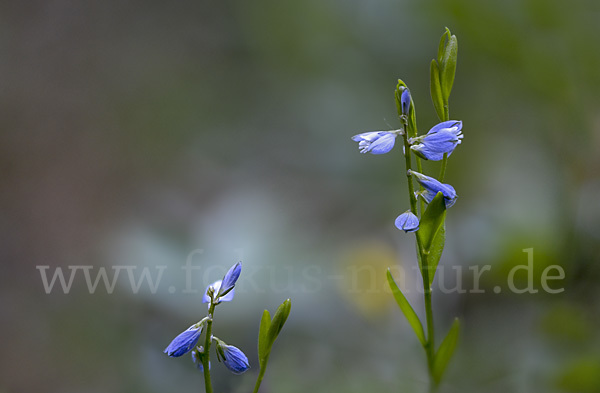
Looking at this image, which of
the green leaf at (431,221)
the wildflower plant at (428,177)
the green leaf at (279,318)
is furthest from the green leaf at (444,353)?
the green leaf at (279,318)

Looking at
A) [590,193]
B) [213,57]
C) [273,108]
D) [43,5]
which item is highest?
[43,5]

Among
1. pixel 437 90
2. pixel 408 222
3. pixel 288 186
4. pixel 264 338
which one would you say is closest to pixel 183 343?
pixel 264 338

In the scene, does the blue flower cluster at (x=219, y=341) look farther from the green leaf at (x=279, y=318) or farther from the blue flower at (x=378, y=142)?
the blue flower at (x=378, y=142)

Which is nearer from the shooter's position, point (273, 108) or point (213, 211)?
point (213, 211)

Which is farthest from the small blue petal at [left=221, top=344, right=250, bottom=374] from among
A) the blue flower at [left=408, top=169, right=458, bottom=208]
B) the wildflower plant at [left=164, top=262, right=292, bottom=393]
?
the blue flower at [left=408, top=169, right=458, bottom=208]

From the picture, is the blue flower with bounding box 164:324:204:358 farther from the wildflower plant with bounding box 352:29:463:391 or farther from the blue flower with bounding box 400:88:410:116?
the blue flower with bounding box 400:88:410:116

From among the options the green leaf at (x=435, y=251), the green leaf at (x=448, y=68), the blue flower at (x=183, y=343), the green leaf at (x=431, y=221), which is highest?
the green leaf at (x=448, y=68)

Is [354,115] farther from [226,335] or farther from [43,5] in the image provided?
[43,5]

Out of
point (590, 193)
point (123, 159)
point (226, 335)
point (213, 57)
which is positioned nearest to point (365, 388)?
point (226, 335)

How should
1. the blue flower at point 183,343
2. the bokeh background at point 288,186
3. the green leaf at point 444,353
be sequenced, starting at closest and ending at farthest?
the blue flower at point 183,343 → the green leaf at point 444,353 → the bokeh background at point 288,186
